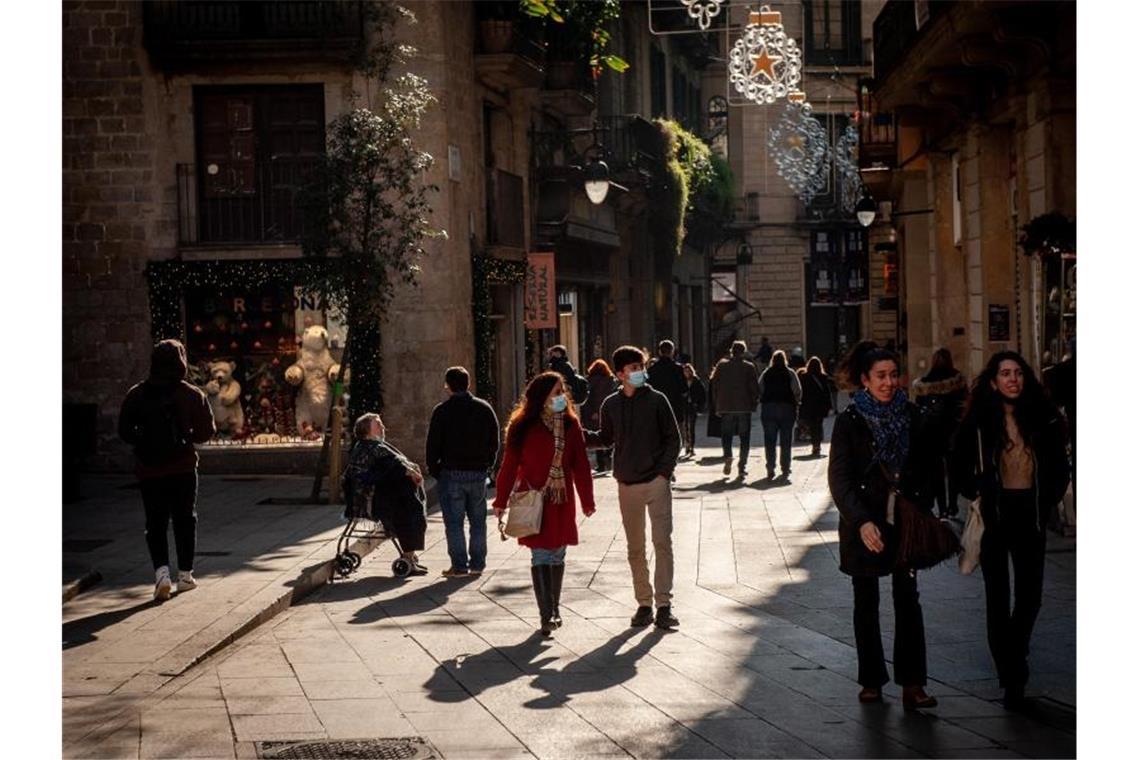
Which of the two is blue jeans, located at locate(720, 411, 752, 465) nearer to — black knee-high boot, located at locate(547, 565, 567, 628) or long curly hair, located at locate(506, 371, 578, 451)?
long curly hair, located at locate(506, 371, 578, 451)

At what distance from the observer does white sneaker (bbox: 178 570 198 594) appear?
13.2m

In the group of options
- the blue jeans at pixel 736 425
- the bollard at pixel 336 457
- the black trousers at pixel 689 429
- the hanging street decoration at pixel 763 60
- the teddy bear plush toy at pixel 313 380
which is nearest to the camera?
the bollard at pixel 336 457

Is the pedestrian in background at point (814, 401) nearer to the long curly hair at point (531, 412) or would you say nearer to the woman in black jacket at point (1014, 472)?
the long curly hair at point (531, 412)

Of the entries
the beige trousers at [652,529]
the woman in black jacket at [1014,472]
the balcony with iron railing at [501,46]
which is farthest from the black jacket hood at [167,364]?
the balcony with iron railing at [501,46]

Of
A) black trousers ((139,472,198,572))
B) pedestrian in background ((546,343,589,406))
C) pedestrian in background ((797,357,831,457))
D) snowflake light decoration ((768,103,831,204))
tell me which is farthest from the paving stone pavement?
snowflake light decoration ((768,103,831,204))

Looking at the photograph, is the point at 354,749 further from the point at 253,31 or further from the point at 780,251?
the point at 780,251

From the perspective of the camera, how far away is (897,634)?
9.17 metres

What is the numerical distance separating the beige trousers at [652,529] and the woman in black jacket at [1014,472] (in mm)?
2919

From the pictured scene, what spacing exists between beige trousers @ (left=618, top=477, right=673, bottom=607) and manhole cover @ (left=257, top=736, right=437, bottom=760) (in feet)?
11.7

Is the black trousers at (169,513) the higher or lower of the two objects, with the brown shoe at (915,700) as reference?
higher

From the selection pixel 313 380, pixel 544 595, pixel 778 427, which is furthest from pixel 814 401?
pixel 544 595

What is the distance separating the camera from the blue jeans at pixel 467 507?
14.4 metres
